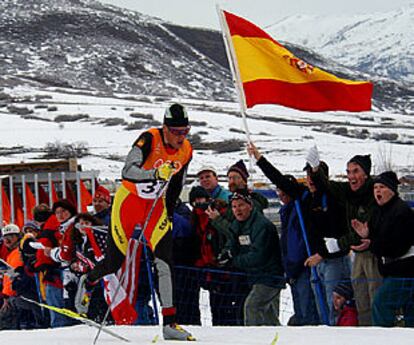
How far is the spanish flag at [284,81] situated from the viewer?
26.0ft

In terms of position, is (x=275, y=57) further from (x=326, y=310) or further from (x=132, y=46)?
(x=132, y=46)

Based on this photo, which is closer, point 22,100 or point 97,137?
point 97,137

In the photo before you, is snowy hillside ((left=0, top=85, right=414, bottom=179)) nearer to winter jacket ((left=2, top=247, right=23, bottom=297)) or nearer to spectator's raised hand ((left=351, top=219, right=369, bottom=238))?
winter jacket ((left=2, top=247, right=23, bottom=297))

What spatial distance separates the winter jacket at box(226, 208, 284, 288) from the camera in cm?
761

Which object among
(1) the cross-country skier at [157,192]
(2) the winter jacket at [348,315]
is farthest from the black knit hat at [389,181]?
(1) the cross-country skier at [157,192]

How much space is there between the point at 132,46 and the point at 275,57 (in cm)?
12622

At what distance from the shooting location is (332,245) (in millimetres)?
7250

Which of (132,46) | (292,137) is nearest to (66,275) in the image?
(292,137)

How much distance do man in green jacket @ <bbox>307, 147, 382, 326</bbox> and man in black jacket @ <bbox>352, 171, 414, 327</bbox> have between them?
21 centimetres

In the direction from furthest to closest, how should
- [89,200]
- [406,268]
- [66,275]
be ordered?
[89,200], [66,275], [406,268]

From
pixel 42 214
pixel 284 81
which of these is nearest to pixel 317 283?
pixel 284 81

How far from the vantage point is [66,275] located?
8.66 metres

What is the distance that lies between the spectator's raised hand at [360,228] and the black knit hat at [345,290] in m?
0.45

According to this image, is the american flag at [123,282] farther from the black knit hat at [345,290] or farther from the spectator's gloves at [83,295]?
the black knit hat at [345,290]
